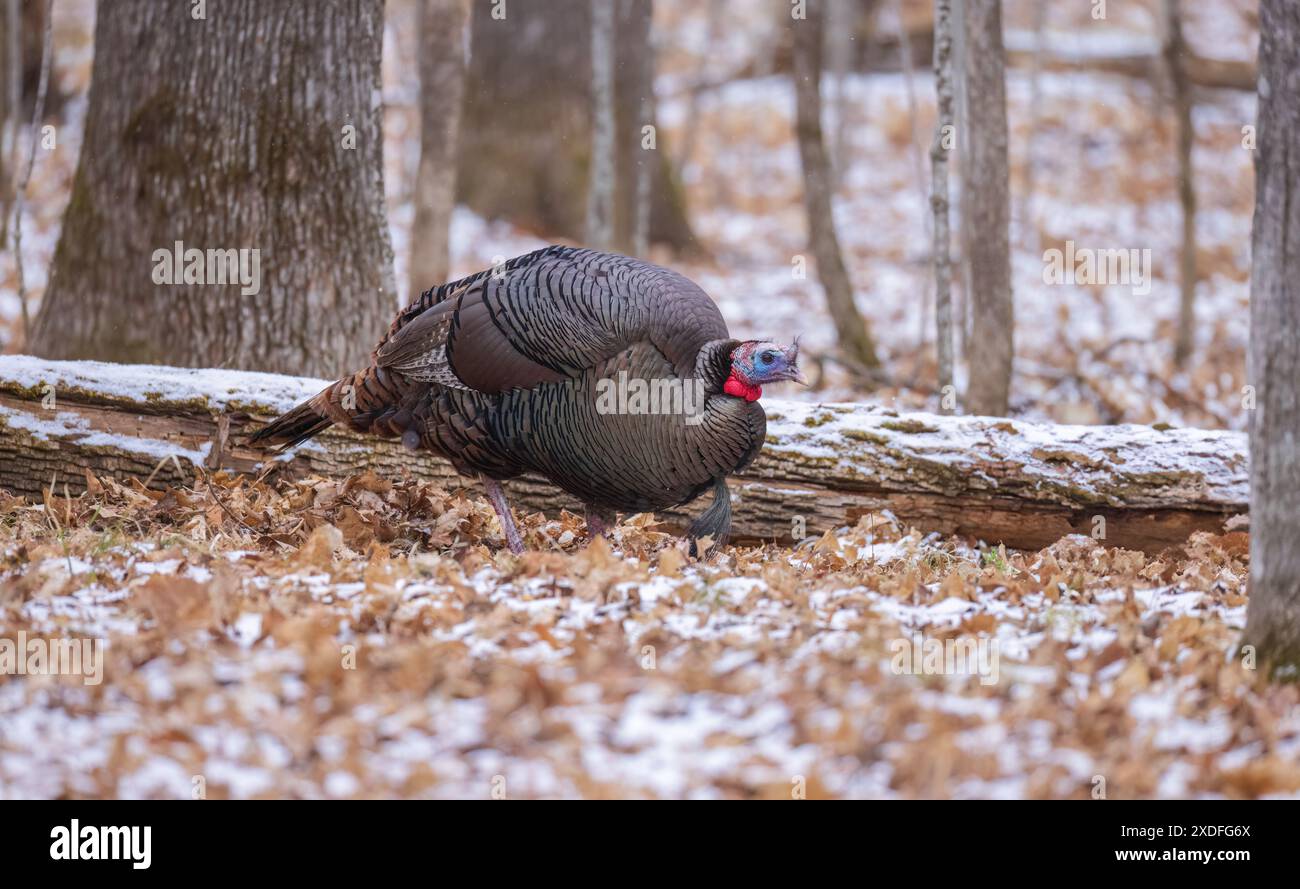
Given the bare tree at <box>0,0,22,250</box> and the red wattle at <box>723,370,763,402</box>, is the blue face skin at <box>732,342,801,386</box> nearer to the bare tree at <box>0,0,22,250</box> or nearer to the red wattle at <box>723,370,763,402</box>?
the red wattle at <box>723,370,763,402</box>

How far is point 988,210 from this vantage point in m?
7.82

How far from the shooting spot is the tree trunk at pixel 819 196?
32.4 ft

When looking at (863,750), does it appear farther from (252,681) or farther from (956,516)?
(956,516)

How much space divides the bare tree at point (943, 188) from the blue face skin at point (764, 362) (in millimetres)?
2511

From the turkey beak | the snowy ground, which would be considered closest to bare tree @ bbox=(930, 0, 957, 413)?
the snowy ground

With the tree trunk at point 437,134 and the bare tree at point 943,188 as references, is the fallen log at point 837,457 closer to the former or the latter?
the bare tree at point 943,188

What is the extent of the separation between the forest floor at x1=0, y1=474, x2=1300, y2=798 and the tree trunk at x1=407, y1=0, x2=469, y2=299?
5.06m

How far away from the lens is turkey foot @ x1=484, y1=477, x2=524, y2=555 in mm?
5441

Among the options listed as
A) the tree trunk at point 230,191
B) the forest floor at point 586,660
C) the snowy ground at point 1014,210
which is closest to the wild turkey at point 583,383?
the forest floor at point 586,660

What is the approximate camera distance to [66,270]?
23.0ft

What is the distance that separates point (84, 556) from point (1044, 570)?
Answer: 3924 mm
